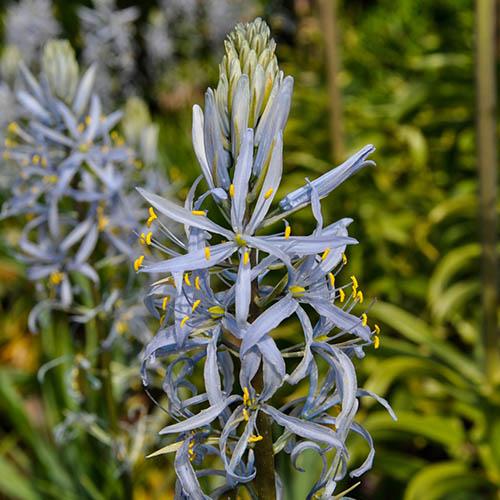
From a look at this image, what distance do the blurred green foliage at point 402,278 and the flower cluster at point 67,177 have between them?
2.19ft

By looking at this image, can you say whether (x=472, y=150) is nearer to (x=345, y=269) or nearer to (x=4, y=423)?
(x=345, y=269)

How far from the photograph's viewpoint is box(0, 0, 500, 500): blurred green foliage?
2.27m

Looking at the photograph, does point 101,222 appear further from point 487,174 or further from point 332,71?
point 332,71

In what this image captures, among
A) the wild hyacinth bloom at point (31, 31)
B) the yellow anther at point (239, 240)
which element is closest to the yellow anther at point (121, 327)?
the yellow anther at point (239, 240)

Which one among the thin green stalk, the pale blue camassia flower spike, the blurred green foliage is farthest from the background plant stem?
the pale blue camassia flower spike

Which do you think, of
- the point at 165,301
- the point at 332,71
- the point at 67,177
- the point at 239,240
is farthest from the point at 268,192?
the point at 332,71

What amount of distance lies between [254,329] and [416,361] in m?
1.53

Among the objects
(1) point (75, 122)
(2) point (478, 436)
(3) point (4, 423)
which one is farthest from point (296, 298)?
(3) point (4, 423)

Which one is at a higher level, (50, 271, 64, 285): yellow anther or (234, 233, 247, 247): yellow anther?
(234, 233, 247, 247): yellow anther

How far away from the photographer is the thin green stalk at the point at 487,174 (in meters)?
2.31

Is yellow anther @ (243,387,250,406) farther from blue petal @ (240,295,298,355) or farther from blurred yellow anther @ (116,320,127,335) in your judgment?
blurred yellow anther @ (116,320,127,335)

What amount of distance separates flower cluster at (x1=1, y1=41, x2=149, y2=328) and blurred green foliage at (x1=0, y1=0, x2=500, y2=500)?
0.67m

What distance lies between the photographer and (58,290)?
2012mm

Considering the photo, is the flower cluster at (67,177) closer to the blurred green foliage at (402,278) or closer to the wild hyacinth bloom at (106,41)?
the blurred green foliage at (402,278)
